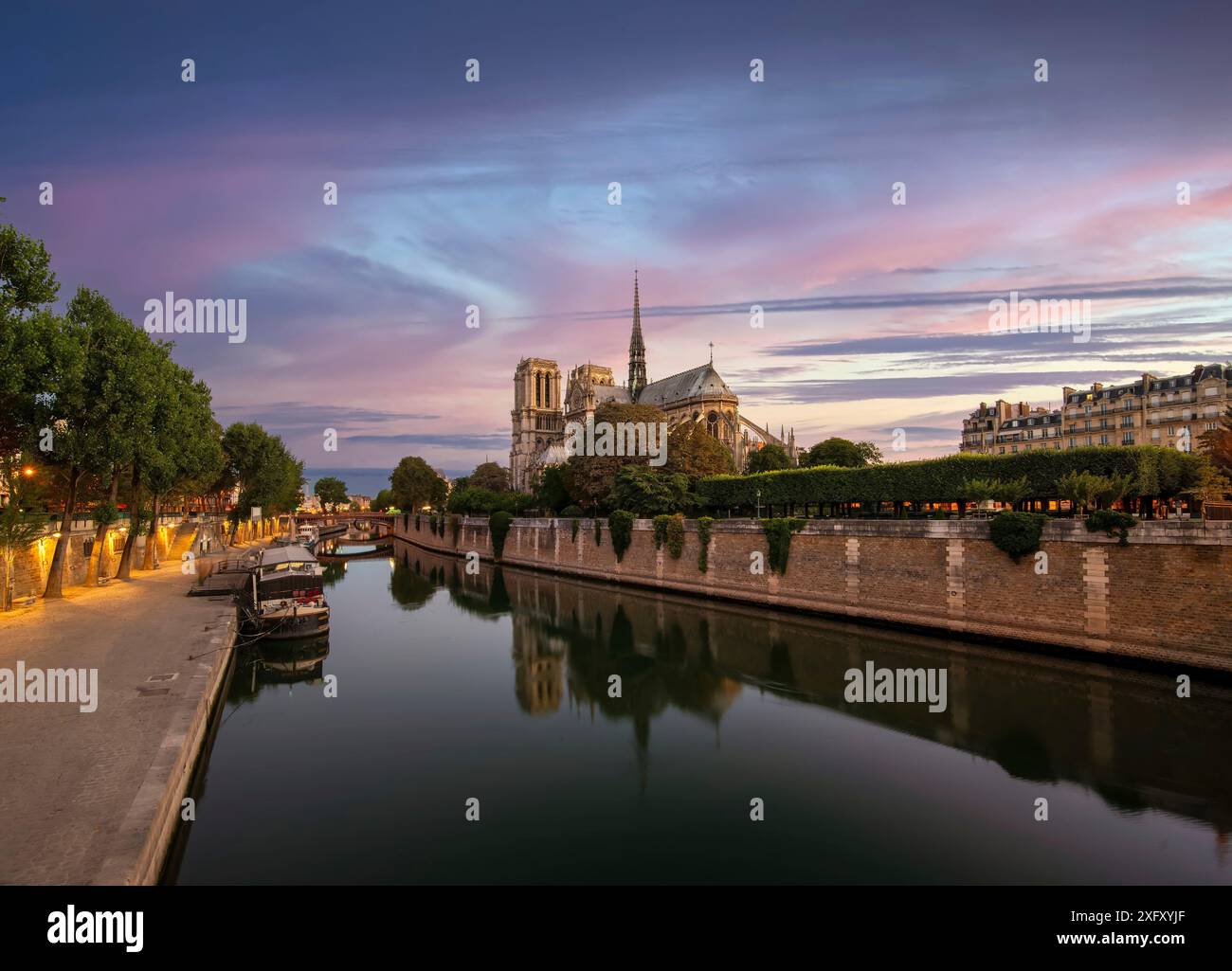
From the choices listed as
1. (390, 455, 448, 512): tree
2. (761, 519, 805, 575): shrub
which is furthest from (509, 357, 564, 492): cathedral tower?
(761, 519, 805, 575): shrub

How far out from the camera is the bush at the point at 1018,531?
21.8m

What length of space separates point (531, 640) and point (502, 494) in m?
44.6

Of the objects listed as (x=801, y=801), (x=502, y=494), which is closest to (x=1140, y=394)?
(x=502, y=494)

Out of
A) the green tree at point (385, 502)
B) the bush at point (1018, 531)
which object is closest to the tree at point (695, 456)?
the bush at point (1018, 531)

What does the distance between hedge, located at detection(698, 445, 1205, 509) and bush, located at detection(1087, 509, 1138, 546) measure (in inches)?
180

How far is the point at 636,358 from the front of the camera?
380 ft

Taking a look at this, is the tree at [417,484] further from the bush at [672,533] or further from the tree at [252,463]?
the bush at [672,533]

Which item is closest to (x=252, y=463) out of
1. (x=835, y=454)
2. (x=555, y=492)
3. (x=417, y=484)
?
(x=555, y=492)

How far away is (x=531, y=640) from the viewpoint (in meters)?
28.7

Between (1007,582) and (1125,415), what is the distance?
205 ft

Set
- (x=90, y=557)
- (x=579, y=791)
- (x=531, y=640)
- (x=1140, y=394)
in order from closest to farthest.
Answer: (x=579, y=791) → (x=531, y=640) → (x=90, y=557) → (x=1140, y=394)
